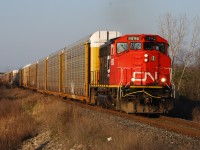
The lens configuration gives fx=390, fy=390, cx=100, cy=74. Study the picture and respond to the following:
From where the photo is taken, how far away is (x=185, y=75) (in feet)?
115

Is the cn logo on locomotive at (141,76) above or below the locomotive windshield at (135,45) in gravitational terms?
below

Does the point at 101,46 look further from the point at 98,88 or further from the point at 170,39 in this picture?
the point at 170,39

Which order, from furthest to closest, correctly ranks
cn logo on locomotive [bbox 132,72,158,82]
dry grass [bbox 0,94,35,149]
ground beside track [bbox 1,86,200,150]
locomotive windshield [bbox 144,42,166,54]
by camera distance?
locomotive windshield [bbox 144,42,166,54]
cn logo on locomotive [bbox 132,72,158,82]
dry grass [bbox 0,94,35,149]
ground beside track [bbox 1,86,200,150]

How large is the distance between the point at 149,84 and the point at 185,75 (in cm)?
2054

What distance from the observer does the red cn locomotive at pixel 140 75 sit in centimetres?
1510

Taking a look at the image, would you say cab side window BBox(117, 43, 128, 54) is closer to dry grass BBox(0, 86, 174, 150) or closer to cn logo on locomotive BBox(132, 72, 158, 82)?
cn logo on locomotive BBox(132, 72, 158, 82)

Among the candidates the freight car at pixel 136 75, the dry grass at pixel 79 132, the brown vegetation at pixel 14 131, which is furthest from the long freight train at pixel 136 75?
the brown vegetation at pixel 14 131

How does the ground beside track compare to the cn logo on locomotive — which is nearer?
the ground beside track

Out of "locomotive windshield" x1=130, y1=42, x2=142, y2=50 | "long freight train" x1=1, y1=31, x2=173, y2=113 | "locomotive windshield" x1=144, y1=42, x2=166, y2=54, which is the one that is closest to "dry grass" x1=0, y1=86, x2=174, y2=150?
"long freight train" x1=1, y1=31, x2=173, y2=113

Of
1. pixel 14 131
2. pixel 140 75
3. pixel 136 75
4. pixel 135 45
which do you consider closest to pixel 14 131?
pixel 14 131

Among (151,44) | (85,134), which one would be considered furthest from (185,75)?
(85,134)

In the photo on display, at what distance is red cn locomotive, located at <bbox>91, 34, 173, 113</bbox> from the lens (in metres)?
15.1

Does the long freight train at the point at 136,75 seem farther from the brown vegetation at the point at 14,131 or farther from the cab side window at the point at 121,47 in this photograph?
the brown vegetation at the point at 14,131

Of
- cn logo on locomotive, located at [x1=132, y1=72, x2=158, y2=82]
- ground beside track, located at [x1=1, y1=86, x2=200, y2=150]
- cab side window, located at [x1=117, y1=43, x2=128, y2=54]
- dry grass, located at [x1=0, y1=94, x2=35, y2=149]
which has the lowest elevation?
dry grass, located at [x1=0, y1=94, x2=35, y2=149]
